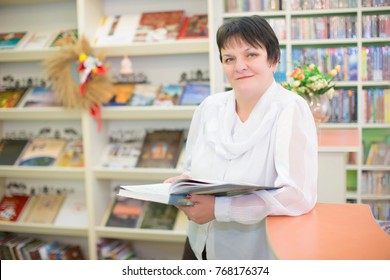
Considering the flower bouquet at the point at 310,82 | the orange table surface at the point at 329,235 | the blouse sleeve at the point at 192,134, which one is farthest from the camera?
the flower bouquet at the point at 310,82

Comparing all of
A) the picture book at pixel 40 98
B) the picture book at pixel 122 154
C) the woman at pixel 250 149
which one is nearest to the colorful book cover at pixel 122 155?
the picture book at pixel 122 154

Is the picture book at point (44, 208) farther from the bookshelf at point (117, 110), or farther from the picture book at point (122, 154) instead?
the picture book at point (122, 154)

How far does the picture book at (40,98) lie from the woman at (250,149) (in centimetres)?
161

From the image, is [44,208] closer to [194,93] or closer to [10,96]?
[10,96]

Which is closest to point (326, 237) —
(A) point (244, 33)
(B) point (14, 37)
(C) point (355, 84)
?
(A) point (244, 33)

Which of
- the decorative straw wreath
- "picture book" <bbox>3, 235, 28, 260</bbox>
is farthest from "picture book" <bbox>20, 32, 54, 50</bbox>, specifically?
"picture book" <bbox>3, 235, 28, 260</bbox>

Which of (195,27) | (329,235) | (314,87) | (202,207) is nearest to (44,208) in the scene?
(195,27)

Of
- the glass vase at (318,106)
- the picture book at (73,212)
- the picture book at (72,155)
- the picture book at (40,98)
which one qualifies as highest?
the glass vase at (318,106)

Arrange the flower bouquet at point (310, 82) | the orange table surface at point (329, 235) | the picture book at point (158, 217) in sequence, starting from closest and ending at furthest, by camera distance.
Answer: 1. the orange table surface at point (329, 235)
2. the flower bouquet at point (310, 82)
3. the picture book at point (158, 217)

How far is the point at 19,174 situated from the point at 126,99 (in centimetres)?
78

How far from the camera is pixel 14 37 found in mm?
2848

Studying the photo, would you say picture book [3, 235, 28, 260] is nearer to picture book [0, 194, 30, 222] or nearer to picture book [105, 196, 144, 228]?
picture book [0, 194, 30, 222]

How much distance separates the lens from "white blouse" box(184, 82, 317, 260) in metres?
1.14

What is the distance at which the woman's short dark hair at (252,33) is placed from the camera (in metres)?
1.20
